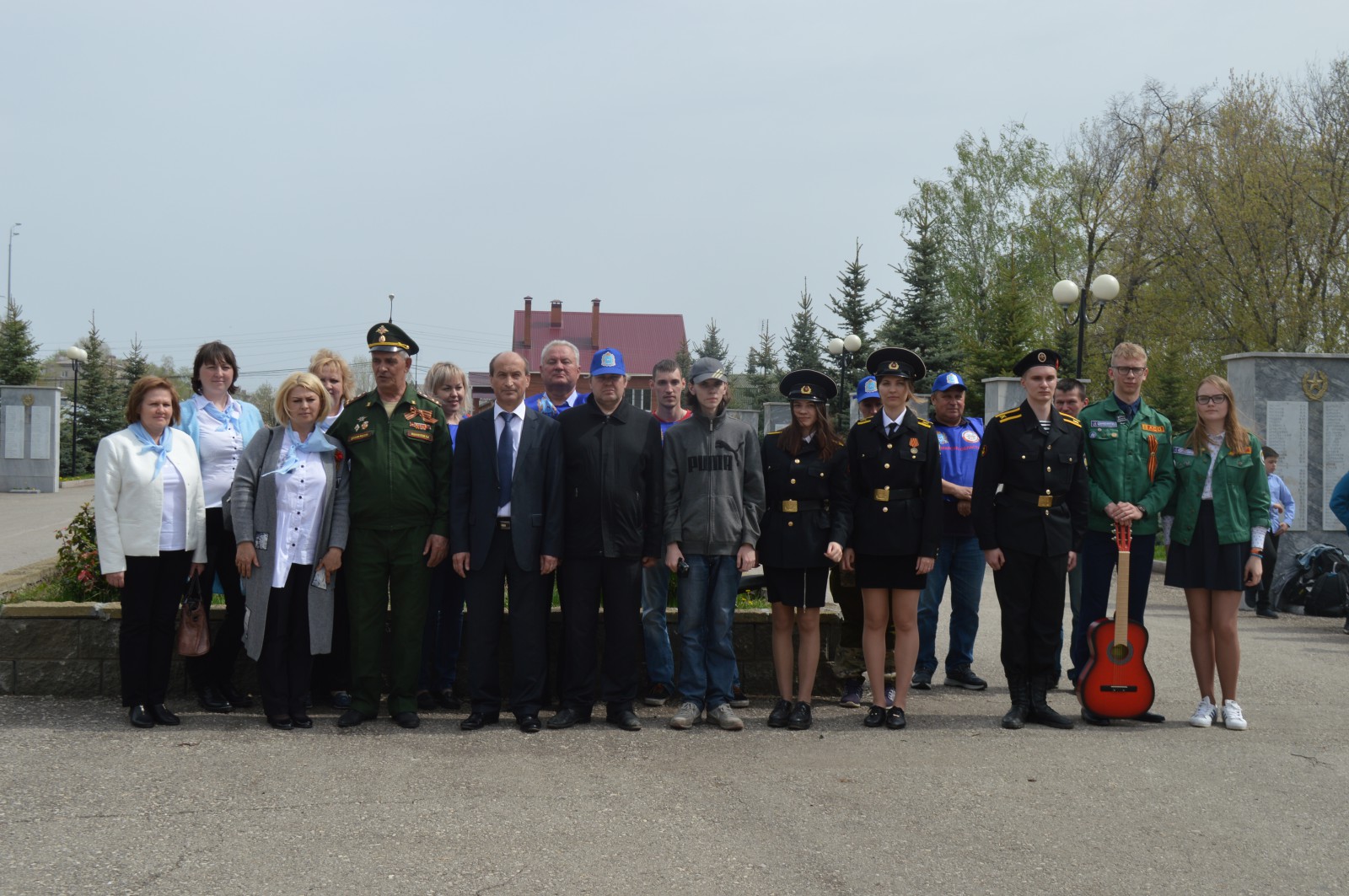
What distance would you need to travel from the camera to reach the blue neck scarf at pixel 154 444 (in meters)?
6.10

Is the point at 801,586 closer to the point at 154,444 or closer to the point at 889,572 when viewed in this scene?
the point at 889,572

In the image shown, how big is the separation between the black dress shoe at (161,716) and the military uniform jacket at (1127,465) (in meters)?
→ 5.56

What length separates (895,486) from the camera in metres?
6.42

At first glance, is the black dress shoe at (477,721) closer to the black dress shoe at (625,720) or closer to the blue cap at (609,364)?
the black dress shoe at (625,720)

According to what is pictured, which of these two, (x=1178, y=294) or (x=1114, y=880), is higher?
(x=1178, y=294)

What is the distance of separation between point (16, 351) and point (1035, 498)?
33.8 m

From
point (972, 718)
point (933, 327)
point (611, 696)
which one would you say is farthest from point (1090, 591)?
point (933, 327)

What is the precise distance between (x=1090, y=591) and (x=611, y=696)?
3.15 meters

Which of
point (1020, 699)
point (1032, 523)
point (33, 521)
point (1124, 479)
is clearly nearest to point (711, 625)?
point (1020, 699)

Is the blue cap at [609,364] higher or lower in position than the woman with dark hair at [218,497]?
higher

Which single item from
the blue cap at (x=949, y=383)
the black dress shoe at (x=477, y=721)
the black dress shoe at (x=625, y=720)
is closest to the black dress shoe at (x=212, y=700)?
the black dress shoe at (x=477, y=721)

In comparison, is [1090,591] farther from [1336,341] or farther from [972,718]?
[1336,341]

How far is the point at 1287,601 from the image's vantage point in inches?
468

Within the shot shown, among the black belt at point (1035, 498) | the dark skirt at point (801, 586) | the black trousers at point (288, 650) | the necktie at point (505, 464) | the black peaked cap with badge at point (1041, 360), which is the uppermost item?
the black peaked cap with badge at point (1041, 360)
